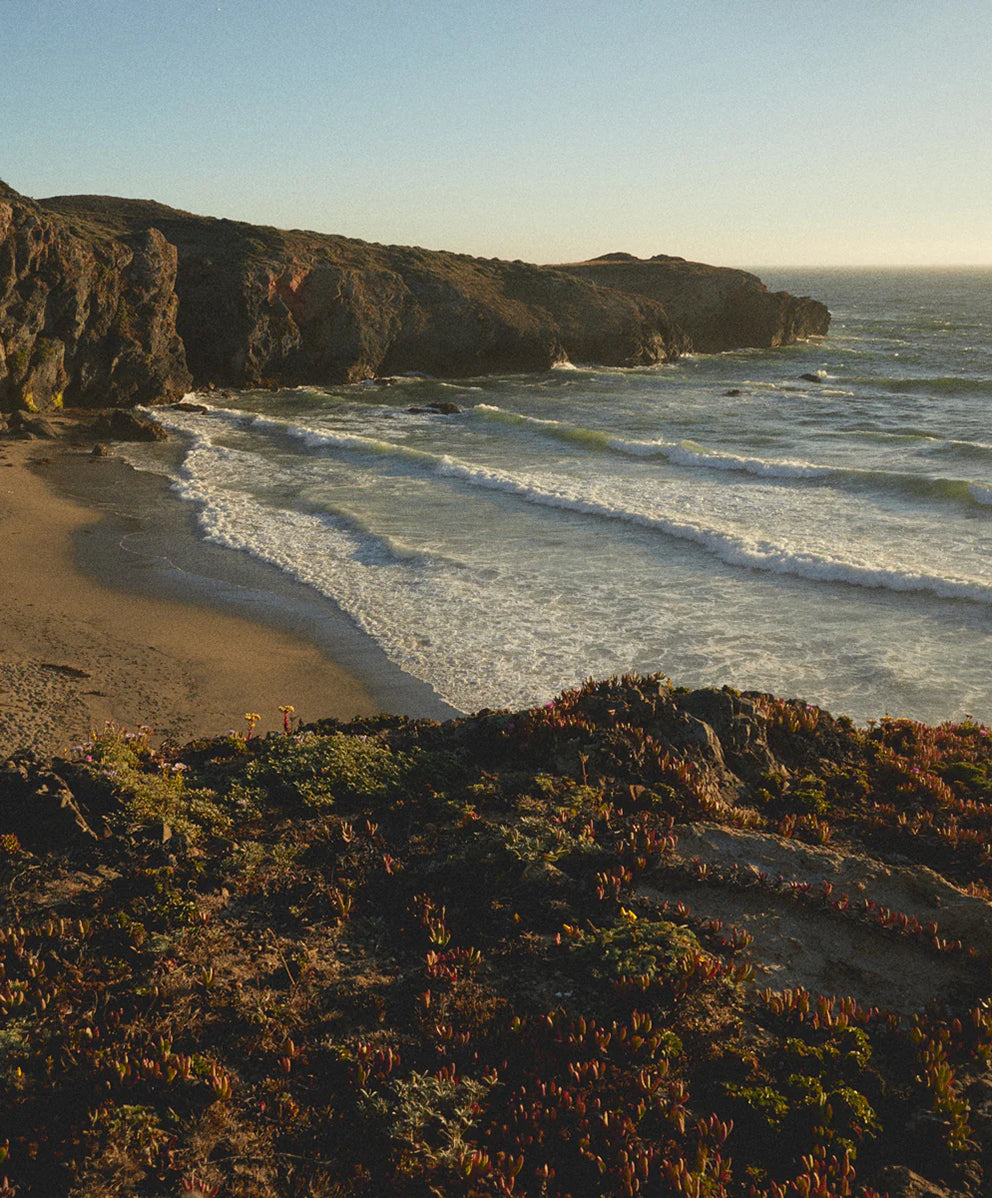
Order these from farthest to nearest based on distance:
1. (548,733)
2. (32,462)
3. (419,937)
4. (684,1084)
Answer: (32,462), (548,733), (419,937), (684,1084)

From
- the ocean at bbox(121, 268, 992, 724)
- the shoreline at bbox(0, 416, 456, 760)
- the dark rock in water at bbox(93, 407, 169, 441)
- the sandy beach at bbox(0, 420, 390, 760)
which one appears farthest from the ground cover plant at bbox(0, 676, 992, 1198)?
the dark rock in water at bbox(93, 407, 169, 441)

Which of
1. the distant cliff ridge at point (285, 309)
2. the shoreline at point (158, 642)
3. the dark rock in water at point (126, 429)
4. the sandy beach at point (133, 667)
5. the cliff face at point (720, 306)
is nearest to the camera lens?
the sandy beach at point (133, 667)

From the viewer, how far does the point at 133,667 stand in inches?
517

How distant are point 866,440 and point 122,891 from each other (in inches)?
1505

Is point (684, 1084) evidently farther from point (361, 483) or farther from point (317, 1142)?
point (361, 483)

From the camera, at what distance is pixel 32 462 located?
28.6m

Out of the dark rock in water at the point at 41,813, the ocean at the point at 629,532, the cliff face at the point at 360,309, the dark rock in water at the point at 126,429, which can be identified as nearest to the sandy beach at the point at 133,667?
the ocean at the point at 629,532

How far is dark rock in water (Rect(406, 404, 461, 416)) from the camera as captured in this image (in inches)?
1821

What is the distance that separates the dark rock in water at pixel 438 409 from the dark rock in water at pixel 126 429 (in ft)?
48.5

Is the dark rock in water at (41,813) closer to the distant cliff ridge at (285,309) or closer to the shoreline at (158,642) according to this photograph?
the shoreline at (158,642)

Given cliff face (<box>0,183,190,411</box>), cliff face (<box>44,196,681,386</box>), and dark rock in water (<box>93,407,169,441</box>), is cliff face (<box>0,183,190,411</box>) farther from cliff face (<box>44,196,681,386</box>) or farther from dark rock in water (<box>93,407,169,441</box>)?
cliff face (<box>44,196,681,386</box>)

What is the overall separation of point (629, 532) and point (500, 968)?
17794 mm

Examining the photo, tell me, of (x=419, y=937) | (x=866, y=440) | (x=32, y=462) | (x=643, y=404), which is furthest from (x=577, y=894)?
(x=643, y=404)

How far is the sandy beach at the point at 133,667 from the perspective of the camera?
11289mm
